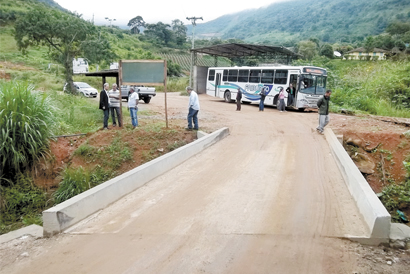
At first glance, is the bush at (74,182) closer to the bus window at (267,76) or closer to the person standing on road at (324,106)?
the person standing on road at (324,106)

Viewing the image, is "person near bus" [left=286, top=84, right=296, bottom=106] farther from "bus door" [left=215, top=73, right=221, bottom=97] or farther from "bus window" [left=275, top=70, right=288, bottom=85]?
"bus door" [left=215, top=73, right=221, bottom=97]

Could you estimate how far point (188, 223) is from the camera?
17.4ft

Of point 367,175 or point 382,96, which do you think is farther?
point 382,96

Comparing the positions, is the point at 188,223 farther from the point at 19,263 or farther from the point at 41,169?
the point at 41,169

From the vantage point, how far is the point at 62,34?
22547 millimetres

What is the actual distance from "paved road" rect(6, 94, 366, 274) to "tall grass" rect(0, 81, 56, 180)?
3797mm

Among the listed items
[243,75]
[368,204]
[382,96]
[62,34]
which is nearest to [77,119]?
[368,204]

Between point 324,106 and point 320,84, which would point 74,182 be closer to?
point 324,106

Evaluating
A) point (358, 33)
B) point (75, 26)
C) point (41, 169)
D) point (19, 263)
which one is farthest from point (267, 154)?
point (358, 33)

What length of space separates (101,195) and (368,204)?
14.2 feet

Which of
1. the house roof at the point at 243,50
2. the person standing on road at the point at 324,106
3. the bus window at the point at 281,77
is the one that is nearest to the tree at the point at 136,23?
the house roof at the point at 243,50

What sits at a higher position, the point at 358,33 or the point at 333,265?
Answer: the point at 358,33

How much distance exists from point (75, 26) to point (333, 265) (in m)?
22.7

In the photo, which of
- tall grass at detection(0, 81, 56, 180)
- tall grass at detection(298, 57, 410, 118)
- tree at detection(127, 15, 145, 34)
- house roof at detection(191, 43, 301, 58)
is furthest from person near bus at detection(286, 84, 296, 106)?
tree at detection(127, 15, 145, 34)
